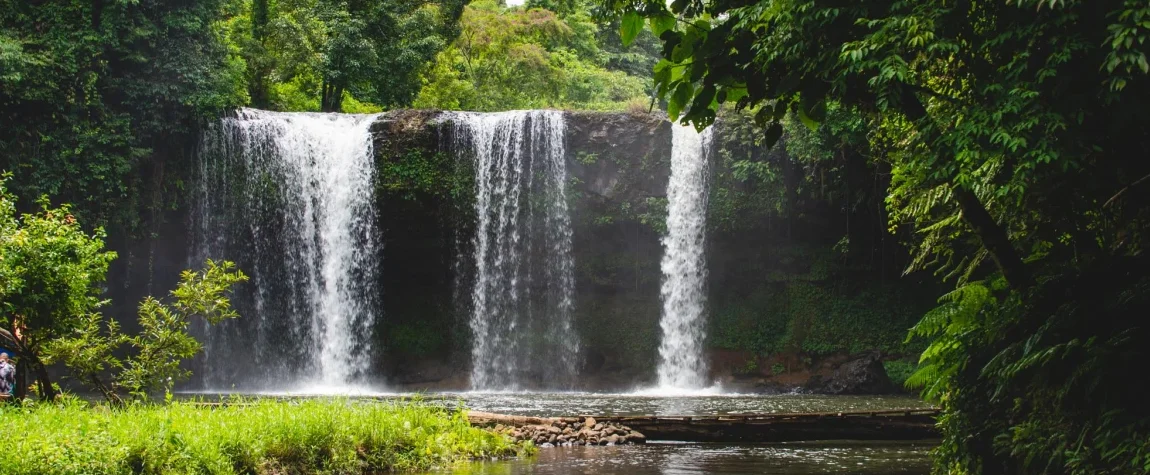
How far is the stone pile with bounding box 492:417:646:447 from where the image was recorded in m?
12.2

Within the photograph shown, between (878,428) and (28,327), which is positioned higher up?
(28,327)

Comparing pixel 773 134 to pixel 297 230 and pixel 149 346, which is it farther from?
pixel 297 230

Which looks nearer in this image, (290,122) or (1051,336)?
(1051,336)

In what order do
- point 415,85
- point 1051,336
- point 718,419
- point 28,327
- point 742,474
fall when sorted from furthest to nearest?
point 415,85 → point 718,419 → point 28,327 → point 742,474 → point 1051,336

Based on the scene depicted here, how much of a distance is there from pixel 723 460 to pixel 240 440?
5107mm

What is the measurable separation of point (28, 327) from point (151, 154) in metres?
14.5

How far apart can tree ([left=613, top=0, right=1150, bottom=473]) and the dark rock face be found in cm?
1727

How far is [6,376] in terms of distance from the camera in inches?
473

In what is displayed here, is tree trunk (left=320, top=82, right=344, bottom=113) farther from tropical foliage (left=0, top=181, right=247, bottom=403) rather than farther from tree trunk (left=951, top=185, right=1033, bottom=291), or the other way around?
tree trunk (left=951, top=185, right=1033, bottom=291)

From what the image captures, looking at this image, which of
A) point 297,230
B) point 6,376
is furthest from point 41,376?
point 297,230

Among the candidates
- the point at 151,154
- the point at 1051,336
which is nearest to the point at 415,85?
the point at 151,154

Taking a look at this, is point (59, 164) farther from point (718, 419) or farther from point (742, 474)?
point (742, 474)

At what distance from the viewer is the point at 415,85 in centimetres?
3275

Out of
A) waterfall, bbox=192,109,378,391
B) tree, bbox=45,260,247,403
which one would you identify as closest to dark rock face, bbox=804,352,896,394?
waterfall, bbox=192,109,378,391
